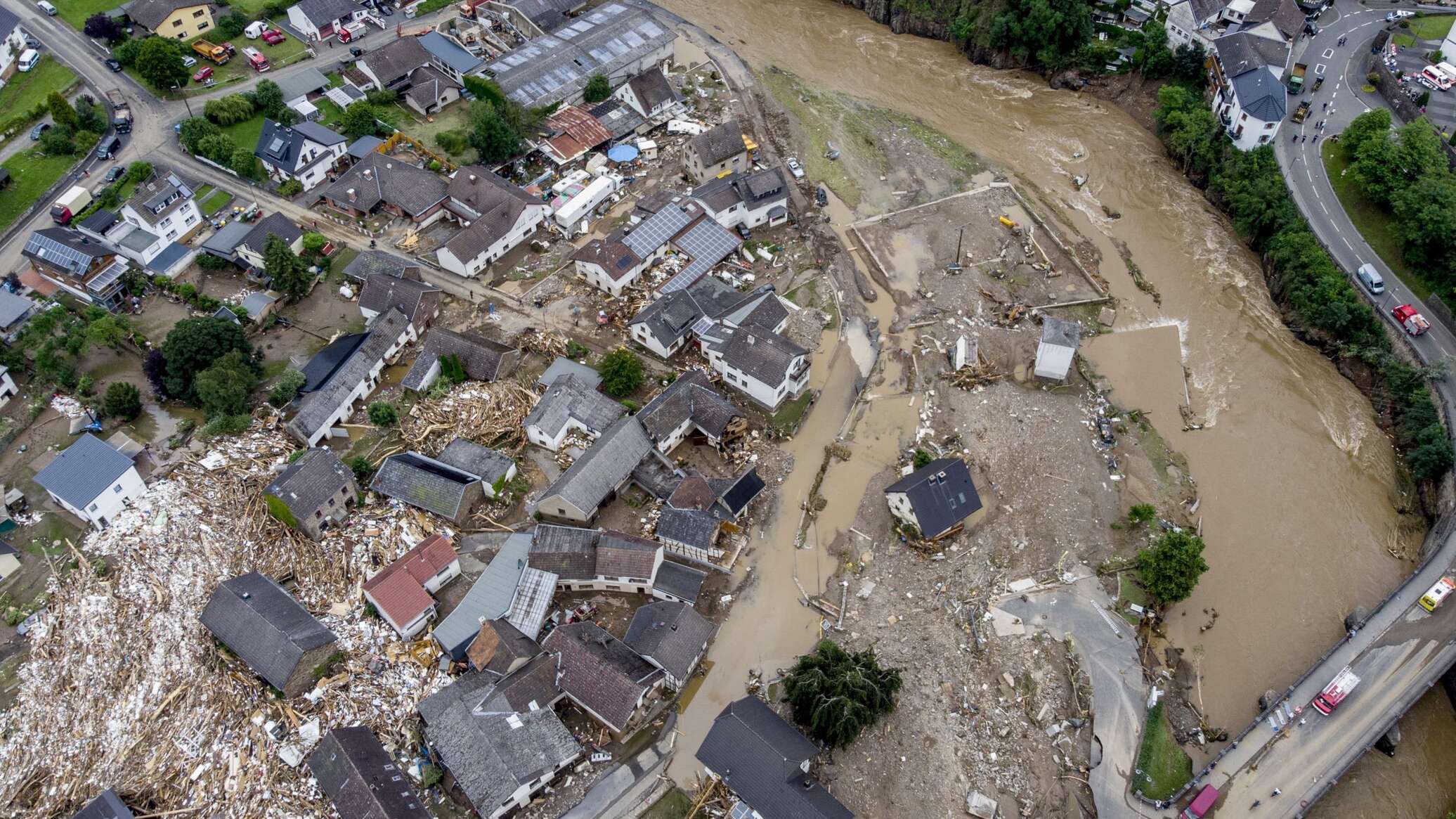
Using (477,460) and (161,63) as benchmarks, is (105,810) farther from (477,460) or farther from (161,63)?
(161,63)

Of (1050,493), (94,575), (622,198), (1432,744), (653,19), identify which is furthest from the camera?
(653,19)

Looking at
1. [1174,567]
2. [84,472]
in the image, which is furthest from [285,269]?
[1174,567]

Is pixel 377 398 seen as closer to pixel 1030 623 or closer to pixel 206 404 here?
pixel 206 404

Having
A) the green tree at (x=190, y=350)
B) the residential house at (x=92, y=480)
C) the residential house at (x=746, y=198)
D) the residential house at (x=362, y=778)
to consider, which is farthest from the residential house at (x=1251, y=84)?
the residential house at (x=92, y=480)

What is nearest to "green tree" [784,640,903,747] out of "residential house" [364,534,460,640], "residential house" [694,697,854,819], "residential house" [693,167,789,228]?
"residential house" [694,697,854,819]


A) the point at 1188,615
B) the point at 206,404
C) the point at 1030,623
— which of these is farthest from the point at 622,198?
the point at 1188,615

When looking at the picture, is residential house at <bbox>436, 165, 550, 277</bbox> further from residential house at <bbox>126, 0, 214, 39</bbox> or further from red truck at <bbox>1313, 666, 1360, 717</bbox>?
red truck at <bbox>1313, 666, 1360, 717</bbox>
